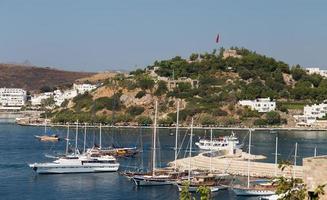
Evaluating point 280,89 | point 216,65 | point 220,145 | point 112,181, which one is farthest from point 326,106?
point 112,181

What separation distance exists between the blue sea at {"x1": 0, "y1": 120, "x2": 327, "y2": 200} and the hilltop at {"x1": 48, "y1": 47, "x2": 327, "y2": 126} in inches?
231

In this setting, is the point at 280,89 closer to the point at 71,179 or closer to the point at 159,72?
the point at 159,72

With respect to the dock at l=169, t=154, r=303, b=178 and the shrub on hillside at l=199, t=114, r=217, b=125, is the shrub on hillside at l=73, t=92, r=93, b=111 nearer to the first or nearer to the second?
the shrub on hillside at l=199, t=114, r=217, b=125

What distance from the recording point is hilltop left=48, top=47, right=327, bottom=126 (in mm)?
69625

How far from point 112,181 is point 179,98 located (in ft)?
140

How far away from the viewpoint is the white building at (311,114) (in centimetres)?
6788

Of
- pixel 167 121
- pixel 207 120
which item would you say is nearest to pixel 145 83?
pixel 167 121

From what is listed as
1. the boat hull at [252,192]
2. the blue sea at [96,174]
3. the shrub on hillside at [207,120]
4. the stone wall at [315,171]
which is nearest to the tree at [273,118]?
the shrub on hillside at [207,120]

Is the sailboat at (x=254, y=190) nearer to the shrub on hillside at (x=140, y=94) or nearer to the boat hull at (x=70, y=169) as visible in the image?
the boat hull at (x=70, y=169)

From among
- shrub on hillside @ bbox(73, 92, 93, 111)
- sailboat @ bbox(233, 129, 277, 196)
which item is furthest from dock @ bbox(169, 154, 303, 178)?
shrub on hillside @ bbox(73, 92, 93, 111)

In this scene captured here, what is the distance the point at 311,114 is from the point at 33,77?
357 ft

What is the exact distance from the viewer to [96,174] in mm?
32812

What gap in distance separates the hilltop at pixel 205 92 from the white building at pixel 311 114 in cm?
117

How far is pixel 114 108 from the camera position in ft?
240
